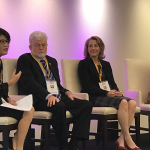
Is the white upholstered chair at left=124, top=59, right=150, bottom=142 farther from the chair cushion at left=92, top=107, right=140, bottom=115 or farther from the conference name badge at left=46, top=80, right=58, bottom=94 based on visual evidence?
the conference name badge at left=46, top=80, right=58, bottom=94

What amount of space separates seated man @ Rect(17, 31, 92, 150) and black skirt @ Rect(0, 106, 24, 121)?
409mm

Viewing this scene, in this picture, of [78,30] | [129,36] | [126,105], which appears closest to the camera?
[126,105]

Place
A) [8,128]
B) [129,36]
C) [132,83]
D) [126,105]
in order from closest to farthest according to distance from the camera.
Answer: [8,128] < [126,105] < [132,83] < [129,36]

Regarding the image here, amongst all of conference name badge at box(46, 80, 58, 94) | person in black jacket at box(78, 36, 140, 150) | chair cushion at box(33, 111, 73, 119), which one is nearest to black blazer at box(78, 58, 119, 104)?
person in black jacket at box(78, 36, 140, 150)

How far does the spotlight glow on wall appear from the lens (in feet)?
15.7

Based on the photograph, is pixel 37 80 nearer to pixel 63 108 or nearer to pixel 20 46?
pixel 63 108

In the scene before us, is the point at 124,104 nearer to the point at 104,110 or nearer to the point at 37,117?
the point at 104,110

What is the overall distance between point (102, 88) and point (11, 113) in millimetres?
1498

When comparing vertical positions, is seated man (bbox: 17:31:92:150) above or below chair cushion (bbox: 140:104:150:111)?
above

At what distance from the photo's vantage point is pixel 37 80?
328 centimetres

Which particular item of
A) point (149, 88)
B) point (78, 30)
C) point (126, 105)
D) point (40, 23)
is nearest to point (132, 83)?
point (149, 88)

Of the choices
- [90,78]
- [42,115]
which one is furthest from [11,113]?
[90,78]

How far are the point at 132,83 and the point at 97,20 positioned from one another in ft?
4.03

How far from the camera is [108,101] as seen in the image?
3660mm
